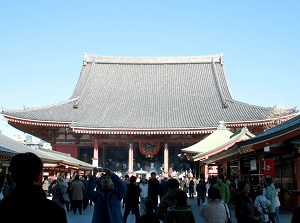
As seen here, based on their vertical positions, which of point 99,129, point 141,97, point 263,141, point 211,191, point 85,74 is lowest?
point 211,191

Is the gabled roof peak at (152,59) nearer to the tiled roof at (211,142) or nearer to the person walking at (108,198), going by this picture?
the tiled roof at (211,142)

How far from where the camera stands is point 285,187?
16328 mm

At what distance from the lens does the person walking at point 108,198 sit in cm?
605

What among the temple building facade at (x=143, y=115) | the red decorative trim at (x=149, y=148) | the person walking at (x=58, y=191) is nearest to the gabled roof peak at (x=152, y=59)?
the temple building facade at (x=143, y=115)

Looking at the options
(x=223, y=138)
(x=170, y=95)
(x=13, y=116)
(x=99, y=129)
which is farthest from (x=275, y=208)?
(x=170, y=95)

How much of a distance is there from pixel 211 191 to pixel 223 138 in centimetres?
2120

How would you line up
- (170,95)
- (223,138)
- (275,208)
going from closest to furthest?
(275,208), (223,138), (170,95)

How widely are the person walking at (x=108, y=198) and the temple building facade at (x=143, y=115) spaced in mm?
27078

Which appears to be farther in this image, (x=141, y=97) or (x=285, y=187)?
(x=141, y=97)

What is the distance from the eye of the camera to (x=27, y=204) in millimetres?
2434

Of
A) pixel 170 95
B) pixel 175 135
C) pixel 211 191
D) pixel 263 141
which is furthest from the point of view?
pixel 170 95

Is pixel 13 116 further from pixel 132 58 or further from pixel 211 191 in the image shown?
pixel 211 191

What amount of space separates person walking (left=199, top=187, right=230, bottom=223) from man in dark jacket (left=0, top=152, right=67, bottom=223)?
3852 mm

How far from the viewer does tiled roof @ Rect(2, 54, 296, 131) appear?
35.0 metres
